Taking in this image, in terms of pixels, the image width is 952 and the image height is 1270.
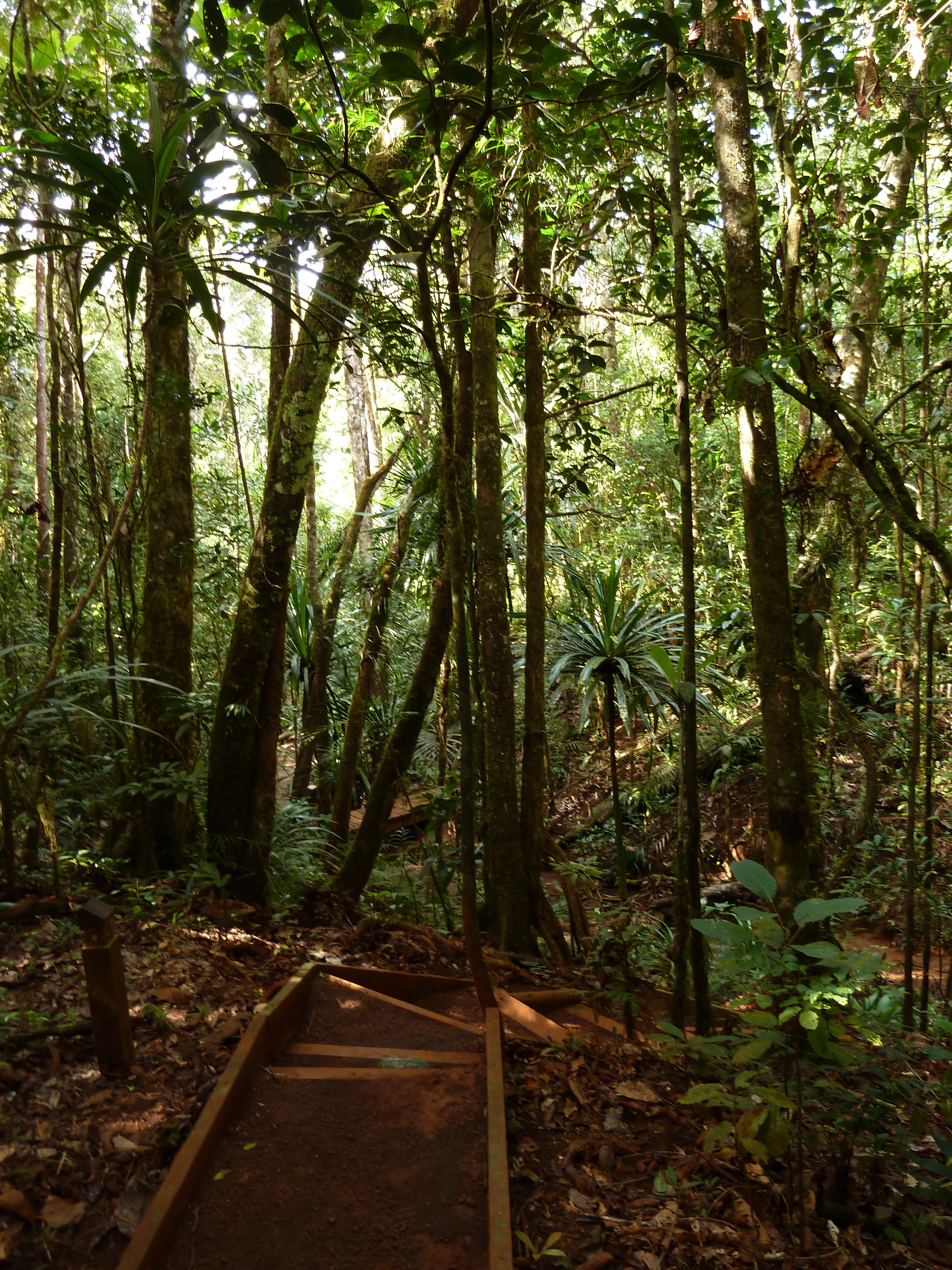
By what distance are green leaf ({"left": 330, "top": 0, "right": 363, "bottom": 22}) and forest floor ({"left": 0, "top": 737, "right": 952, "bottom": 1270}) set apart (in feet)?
10.8

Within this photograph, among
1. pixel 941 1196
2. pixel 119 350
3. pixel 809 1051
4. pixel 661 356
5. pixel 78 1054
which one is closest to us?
pixel 941 1196

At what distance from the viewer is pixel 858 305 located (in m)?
7.21

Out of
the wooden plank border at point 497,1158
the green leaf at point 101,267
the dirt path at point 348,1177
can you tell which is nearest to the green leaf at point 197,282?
the green leaf at point 101,267

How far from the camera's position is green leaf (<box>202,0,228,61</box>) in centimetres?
270

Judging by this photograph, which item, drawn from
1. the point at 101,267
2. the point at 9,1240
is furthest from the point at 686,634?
the point at 9,1240

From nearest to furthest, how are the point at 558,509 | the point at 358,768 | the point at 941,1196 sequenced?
the point at 941,1196 < the point at 358,768 < the point at 558,509

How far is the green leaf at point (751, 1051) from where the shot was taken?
88.4 inches

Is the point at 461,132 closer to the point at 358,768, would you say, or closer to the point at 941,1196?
the point at 941,1196

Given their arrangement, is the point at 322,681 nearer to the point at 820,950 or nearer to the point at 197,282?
the point at 197,282

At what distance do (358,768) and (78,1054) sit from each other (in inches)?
258

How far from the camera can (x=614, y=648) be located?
7.58 metres

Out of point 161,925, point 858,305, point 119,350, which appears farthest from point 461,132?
point 119,350

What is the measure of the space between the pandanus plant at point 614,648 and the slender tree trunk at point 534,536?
4.91 feet

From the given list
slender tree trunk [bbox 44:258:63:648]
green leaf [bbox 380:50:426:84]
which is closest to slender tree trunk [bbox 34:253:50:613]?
slender tree trunk [bbox 44:258:63:648]
